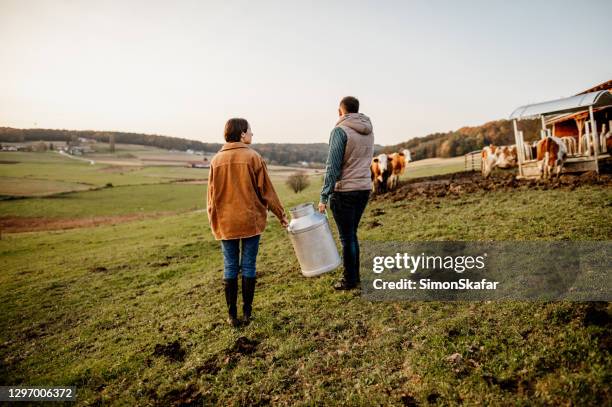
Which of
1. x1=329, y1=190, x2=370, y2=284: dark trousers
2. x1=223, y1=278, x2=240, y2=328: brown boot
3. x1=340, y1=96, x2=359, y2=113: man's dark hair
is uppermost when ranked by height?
x1=340, y1=96, x2=359, y2=113: man's dark hair

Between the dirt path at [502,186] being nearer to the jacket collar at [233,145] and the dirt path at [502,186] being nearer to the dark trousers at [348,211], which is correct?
the dark trousers at [348,211]

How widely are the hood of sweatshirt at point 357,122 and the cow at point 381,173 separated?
35.8 ft

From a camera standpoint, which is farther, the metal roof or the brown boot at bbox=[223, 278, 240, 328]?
the metal roof

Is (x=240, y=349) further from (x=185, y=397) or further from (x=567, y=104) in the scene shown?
(x=567, y=104)

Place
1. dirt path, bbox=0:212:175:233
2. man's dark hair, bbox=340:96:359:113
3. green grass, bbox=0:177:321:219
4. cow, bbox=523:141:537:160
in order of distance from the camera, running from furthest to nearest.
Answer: green grass, bbox=0:177:321:219
dirt path, bbox=0:212:175:233
cow, bbox=523:141:537:160
man's dark hair, bbox=340:96:359:113

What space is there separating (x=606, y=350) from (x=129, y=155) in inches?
4416

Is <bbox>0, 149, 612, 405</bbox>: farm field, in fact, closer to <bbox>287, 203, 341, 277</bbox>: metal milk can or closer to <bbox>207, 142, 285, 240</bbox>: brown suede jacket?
<bbox>287, 203, 341, 277</bbox>: metal milk can

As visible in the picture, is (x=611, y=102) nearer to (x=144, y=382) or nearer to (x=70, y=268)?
(x=144, y=382)

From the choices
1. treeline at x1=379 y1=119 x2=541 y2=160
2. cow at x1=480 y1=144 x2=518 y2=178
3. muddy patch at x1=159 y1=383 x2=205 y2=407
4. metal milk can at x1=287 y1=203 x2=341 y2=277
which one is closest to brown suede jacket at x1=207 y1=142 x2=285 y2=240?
metal milk can at x1=287 y1=203 x2=341 y2=277

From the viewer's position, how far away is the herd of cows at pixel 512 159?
39.6ft

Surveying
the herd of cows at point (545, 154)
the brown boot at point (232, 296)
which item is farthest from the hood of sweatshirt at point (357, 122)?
the herd of cows at point (545, 154)

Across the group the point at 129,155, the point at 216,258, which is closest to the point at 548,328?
the point at 216,258

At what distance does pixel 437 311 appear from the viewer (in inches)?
177

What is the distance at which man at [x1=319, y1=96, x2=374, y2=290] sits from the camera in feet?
15.8
